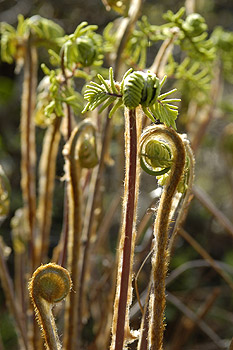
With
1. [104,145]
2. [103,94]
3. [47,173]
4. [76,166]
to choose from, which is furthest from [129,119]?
[47,173]

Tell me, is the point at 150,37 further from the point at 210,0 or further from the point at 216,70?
the point at 210,0

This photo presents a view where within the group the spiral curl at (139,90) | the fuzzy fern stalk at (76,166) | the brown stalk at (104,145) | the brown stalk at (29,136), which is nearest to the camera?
the spiral curl at (139,90)

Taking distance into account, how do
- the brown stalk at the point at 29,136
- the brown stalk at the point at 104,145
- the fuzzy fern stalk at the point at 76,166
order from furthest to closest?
the brown stalk at the point at 29,136 → the brown stalk at the point at 104,145 → the fuzzy fern stalk at the point at 76,166

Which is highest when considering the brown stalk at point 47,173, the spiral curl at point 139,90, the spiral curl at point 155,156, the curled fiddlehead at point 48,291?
the brown stalk at point 47,173

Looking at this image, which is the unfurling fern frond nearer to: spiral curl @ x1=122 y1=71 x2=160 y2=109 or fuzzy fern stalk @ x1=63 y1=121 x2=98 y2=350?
spiral curl @ x1=122 y1=71 x2=160 y2=109

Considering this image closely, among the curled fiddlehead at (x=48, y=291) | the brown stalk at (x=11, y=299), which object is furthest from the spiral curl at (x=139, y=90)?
the brown stalk at (x=11, y=299)

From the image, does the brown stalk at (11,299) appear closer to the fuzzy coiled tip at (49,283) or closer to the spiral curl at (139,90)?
the fuzzy coiled tip at (49,283)
